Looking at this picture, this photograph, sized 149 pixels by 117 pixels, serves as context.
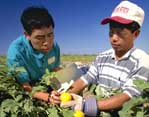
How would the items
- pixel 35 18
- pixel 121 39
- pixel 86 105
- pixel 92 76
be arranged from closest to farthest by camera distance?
pixel 86 105
pixel 121 39
pixel 92 76
pixel 35 18

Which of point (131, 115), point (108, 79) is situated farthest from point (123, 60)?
point (131, 115)

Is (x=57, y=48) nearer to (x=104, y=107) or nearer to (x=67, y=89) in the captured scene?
(x=67, y=89)

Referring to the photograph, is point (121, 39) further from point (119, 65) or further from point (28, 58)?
point (28, 58)

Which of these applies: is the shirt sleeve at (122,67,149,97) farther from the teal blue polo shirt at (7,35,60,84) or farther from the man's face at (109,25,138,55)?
the teal blue polo shirt at (7,35,60,84)

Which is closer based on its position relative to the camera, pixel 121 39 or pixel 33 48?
pixel 121 39

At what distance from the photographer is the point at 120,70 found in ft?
11.5

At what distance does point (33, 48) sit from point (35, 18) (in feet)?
1.39

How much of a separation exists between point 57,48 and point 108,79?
4.83 ft

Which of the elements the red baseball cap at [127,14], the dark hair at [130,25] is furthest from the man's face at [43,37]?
the dark hair at [130,25]

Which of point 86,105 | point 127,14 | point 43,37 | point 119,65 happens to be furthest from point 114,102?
point 43,37

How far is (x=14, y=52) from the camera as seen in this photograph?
4227mm

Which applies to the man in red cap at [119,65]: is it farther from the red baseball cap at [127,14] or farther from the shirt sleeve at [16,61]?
the shirt sleeve at [16,61]

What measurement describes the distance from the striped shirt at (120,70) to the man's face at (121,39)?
6 centimetres

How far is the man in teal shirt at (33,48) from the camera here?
3.96 meters
